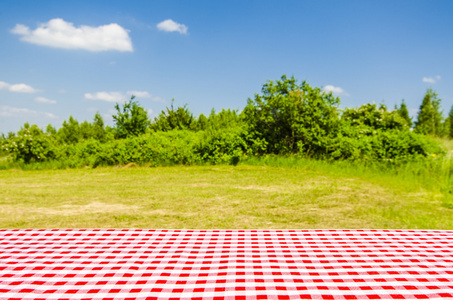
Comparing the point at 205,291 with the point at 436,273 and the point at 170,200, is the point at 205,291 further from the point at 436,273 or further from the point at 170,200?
the point at 170,200

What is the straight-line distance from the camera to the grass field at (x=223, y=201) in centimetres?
613

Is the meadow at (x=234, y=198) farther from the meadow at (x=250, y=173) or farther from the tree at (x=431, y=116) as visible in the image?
the tree at (x=431, y=116)

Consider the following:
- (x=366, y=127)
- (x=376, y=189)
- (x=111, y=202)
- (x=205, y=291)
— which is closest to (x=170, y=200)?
(x=111, y=202)

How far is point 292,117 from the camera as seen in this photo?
500 inches

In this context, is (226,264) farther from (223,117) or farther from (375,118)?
(223,117)

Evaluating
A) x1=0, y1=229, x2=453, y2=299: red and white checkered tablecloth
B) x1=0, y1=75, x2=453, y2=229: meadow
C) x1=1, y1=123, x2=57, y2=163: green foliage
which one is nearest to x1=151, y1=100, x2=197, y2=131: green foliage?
x1=0, y1=75, x2=453, y2=229: meadow

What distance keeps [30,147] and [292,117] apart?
1035 centimetres

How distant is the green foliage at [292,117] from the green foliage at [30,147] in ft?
26.6

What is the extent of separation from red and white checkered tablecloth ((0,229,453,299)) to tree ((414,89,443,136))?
31.1 meters

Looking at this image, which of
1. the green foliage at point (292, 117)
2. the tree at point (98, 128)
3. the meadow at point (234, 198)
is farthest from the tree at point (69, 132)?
the green foliage at point (292, 117)

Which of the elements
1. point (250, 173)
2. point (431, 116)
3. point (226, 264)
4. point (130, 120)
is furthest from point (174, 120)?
point (431, 116)

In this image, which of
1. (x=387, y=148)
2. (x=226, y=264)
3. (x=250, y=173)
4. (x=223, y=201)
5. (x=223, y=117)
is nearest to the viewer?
A: (x=226, y=264)

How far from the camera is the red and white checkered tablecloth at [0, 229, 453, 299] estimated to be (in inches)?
49.3

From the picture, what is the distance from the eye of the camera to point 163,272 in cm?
140
